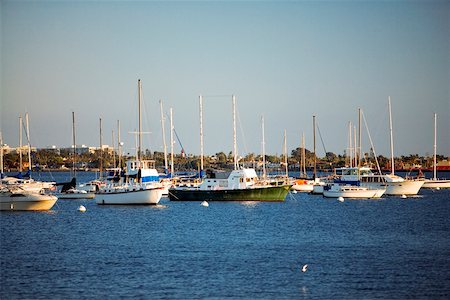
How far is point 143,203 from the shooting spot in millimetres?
72875

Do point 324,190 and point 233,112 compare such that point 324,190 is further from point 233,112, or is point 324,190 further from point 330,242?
point 330,242

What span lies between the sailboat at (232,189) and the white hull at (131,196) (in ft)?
28.9

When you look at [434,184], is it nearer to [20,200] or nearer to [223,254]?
[20,200]

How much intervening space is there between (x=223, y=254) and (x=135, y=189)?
Answer: 32085 mm

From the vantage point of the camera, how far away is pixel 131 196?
71.9 meters

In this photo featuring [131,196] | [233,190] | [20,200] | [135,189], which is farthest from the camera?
[233,190]

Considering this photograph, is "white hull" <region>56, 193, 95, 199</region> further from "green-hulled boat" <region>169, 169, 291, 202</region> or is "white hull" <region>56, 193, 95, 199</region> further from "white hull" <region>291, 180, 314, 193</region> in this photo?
"white hull" <region>291, 180, 314, 193</region>

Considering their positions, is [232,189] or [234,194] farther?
[234,194]

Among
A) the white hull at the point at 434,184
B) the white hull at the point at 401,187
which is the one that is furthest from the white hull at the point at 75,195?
the white hull at the point at 434,184

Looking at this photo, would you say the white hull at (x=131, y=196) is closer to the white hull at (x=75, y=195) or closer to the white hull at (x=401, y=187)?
the white hull at (x=75, y=195)

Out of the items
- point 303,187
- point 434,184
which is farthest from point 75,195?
point 434,184

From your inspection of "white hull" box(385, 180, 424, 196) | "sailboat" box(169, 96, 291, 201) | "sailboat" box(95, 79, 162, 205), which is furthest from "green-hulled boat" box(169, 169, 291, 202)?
"white hull" box(385, 180, 424, 196)

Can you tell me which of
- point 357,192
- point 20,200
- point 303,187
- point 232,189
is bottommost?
point 357,192

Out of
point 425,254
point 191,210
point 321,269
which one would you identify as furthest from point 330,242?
point 191,210
